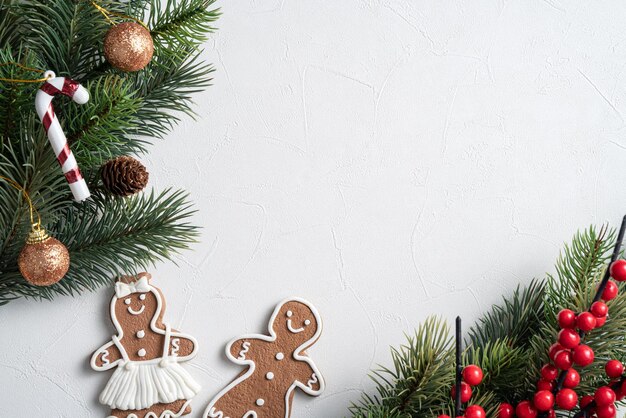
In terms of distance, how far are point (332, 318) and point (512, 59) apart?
39 centimetres

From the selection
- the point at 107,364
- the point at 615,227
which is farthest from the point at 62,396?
the point at 615,227

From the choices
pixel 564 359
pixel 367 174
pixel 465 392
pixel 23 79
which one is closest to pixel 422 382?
pixel 465 392

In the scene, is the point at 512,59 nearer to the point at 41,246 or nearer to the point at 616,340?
the point at 616,340

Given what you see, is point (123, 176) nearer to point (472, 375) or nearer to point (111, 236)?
point (111, 236)

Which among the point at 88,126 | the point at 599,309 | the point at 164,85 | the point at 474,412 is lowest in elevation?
the point at 474,412

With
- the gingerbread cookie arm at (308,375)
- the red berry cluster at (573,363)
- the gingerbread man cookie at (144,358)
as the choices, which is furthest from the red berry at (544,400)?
the gingerbread man cookie at (144,358)

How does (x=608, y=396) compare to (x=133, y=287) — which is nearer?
(x=608, y=396)

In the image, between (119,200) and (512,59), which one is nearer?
(119,200)

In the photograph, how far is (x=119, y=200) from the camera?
725 millimetres

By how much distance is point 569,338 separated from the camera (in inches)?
27.3

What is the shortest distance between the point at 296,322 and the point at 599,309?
1.12 ft

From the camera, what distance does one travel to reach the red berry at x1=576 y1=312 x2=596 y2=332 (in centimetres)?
69

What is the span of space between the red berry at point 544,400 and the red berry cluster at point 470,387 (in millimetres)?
56

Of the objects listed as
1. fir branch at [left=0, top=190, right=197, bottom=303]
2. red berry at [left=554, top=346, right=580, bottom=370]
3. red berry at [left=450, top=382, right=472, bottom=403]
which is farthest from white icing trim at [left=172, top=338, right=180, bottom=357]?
red berry at [left=554, top=346, right=580, bottom=370]
